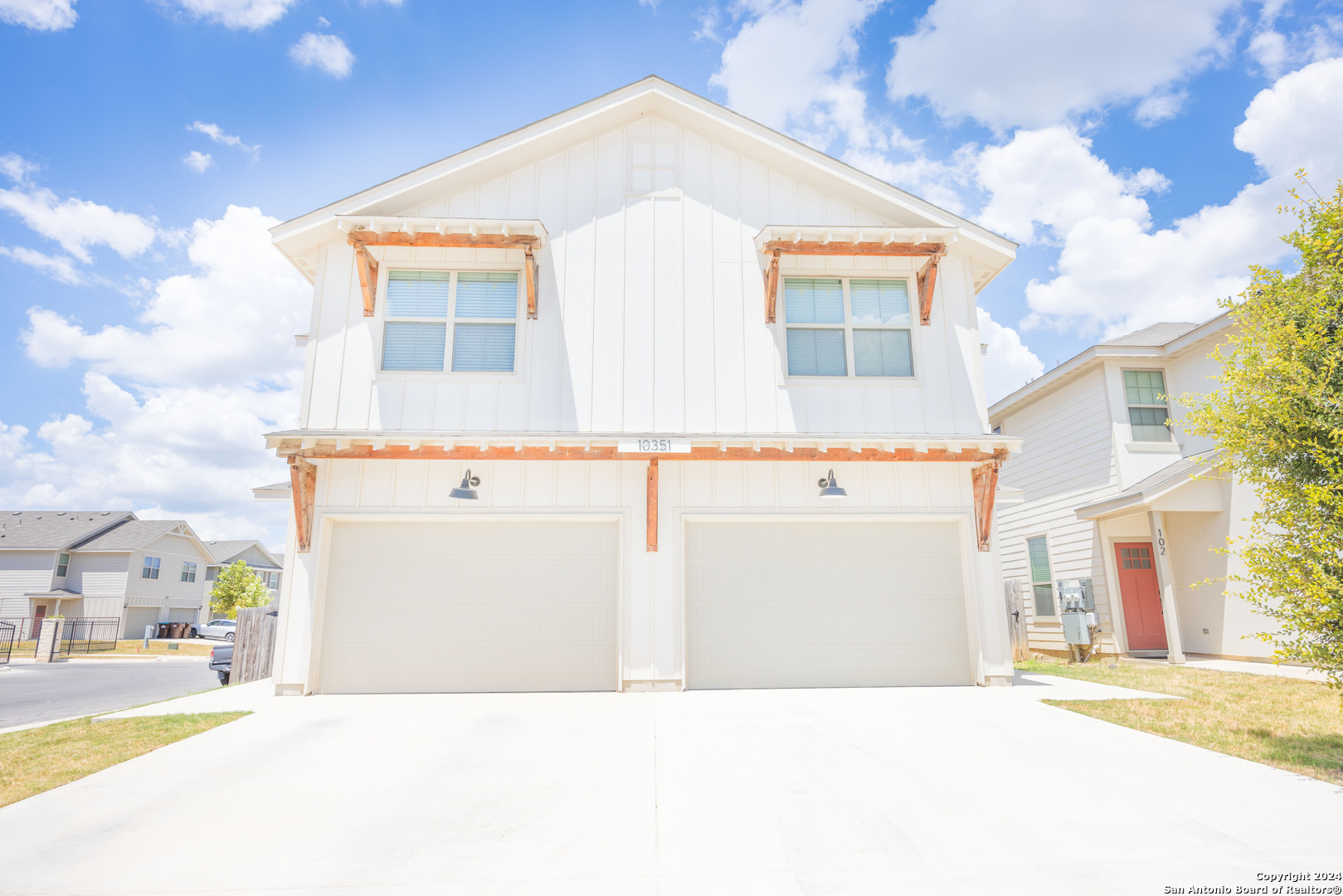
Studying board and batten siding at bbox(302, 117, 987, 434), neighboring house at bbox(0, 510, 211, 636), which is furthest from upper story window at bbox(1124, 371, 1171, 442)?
neighboring house at bbox(0, 510, 211, 636)

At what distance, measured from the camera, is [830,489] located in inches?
352

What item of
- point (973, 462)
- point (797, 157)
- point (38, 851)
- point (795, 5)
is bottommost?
A: point (38, 851)

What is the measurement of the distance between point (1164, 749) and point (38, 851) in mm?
7845

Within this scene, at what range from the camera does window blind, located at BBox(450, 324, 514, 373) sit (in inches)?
374

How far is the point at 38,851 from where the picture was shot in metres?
→ 3.66

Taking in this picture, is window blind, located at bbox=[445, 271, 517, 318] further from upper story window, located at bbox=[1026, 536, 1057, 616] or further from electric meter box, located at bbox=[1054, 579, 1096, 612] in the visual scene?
upper story window, located at bbox=[1026, 536, 1057, 616]

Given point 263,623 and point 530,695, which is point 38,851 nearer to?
point 530,695

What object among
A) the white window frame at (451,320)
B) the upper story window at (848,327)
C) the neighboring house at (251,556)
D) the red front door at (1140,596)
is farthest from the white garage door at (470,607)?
the neighboring house at (251,556)

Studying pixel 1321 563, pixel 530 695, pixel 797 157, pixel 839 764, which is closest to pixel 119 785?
pixel 530 695

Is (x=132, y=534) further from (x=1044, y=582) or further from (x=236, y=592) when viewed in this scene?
(x=1044, y=582)

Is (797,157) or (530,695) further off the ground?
(797,157)

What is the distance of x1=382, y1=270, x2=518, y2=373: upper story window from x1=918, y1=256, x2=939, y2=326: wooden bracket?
19.5 ft

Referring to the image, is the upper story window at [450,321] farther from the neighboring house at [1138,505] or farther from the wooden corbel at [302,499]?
the neighboring house at [1138,505]

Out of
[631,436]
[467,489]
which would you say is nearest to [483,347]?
[467,489]
